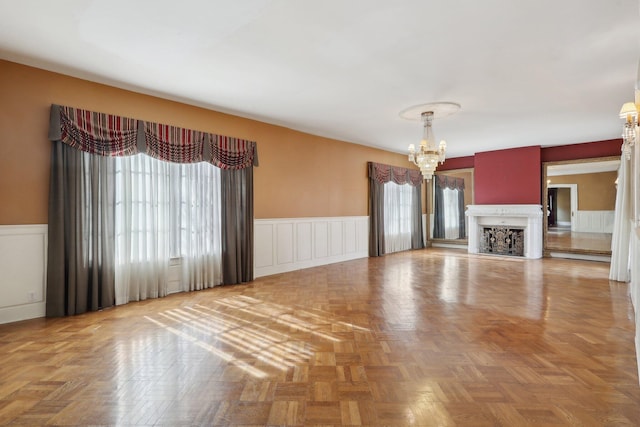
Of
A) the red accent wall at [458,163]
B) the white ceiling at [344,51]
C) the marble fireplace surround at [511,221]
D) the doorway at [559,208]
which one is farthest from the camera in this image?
the doorway at [559,208]

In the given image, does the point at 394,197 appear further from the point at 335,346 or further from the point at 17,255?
the point at 17,255

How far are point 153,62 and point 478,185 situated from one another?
309 inches

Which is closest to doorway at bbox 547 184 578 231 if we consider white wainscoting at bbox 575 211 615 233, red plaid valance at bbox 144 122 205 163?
white wainscoting at bbox 575 211 615 233

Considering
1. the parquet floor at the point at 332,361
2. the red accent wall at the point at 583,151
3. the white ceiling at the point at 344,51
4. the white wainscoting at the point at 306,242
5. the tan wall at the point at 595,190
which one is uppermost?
the white ceiling at the point at 344,51

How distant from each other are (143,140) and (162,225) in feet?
3.67

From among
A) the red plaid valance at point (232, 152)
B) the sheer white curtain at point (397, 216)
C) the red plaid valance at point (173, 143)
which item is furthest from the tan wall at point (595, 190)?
the red plaid valance at point (173, 143)

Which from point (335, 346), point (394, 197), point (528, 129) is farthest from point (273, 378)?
point (394, 197)

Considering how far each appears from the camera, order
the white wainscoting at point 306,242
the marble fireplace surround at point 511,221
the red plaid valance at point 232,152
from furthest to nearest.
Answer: the marble fireplace surround at point 511,221 < the white wainscoting at point 306,242 < the red plaid valance at point 232,152

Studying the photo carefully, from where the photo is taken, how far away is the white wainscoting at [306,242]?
18.6ft

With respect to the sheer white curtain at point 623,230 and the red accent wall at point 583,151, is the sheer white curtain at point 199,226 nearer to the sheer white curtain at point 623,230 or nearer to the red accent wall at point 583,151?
the sheer white curtain at point 623,230

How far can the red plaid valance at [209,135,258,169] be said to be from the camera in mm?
4906

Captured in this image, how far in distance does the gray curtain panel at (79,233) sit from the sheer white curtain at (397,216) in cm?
608

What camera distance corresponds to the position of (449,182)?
10.1 meters

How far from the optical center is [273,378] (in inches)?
88.7
